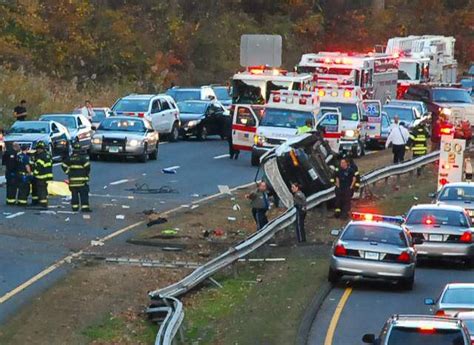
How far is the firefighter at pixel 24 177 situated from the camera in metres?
32.5

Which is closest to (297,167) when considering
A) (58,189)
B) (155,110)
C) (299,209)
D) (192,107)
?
(299,209)

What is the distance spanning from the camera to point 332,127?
45.6 m

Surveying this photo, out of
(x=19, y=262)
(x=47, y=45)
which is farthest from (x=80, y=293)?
(x=47, y=45)

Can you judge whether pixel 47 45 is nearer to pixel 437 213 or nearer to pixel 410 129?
pixel 410 129

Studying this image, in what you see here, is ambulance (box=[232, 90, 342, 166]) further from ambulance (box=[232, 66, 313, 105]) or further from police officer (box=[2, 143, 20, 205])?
police officer (box=[2, 143, 20, 205])

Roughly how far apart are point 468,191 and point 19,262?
40.3 ft

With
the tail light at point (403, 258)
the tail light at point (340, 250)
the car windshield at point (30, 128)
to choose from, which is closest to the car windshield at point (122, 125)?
the car windshield at point (30, 128)

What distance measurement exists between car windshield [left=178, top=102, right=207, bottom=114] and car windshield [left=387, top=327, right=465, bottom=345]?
38.4 meters

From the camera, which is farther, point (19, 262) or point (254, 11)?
point (254, 11)

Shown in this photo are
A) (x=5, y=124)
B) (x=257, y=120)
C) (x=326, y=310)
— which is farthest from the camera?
(x=5, y=124)

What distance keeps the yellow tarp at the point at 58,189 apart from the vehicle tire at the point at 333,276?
11659 mm

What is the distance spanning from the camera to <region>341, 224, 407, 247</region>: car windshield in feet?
84.1

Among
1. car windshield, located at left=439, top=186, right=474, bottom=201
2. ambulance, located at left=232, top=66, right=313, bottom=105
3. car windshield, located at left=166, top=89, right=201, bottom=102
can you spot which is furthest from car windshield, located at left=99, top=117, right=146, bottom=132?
car windshield, located at left=439, top=186, right=474, bottom=201

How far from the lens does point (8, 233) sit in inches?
1147
